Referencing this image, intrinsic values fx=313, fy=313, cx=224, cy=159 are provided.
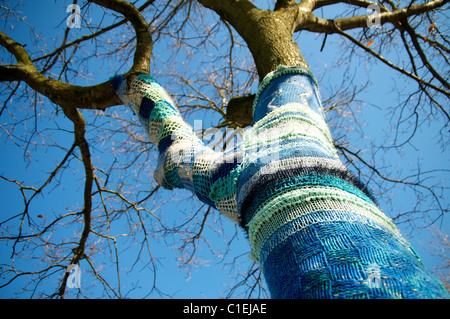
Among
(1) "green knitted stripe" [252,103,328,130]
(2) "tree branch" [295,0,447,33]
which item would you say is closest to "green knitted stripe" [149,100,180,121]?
(1) "green knitted stripe" [252,103,328,130]

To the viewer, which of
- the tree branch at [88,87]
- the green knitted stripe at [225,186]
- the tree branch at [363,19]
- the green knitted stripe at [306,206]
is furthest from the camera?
the tree branch at [363,19]

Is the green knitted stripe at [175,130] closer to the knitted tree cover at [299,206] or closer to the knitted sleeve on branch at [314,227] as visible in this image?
the knitted tree cover at [299,206]

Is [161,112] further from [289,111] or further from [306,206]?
[306,206]

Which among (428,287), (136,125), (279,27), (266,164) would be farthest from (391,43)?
(428,287)

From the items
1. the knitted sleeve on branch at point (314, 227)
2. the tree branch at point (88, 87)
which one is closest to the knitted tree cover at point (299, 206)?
the knitted sleeve on branch at point (314, 227)

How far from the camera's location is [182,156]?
110cm

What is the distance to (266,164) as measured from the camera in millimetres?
850

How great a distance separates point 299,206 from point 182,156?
1.66ft

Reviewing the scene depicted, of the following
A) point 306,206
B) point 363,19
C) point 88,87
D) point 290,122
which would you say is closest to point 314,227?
point 306,206

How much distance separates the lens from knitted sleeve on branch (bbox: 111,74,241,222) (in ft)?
3.13

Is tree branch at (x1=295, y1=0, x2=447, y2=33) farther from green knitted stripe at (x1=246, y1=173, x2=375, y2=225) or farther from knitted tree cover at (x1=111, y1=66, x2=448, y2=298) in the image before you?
green knitted stripe at (x1=246, y1=173, x2=375, y2=225)

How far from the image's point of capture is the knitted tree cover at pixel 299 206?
1.90 ft
